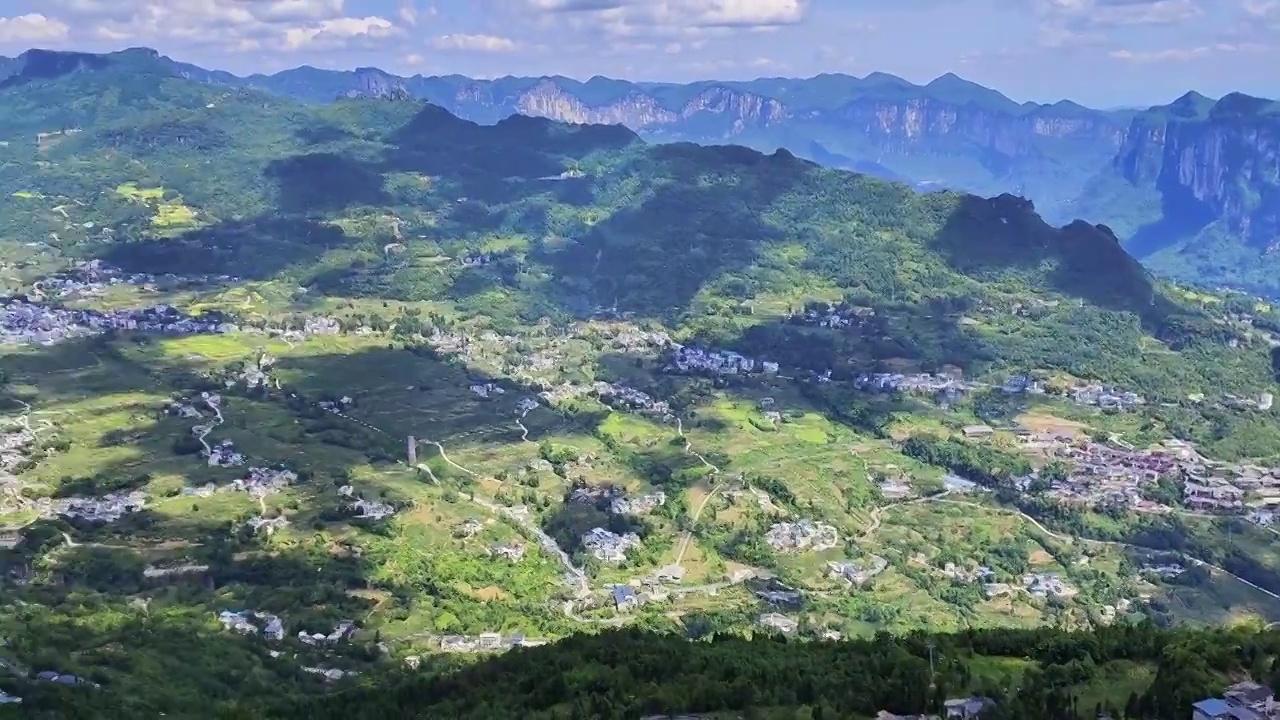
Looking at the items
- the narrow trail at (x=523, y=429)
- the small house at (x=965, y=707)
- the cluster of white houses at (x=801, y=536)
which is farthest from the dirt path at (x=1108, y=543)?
the small house at (x=965, y=707)

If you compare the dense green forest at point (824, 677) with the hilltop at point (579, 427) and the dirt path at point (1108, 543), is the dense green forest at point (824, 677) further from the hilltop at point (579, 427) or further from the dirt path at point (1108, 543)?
the dirt path at point (1108, 543)

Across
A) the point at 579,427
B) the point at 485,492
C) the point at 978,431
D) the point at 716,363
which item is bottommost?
the point at 485,492

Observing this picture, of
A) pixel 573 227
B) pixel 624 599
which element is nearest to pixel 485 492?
pixel 624 599

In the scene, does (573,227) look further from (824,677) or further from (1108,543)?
(824,677)

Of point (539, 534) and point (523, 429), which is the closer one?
point (539, 534)

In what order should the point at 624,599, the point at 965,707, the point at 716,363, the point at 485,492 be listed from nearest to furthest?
the point at 965,707 → the point at 624,599 → the point at 485,492 → the point at 716,363

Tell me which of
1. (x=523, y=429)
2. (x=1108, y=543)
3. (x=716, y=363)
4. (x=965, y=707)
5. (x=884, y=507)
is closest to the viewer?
(x=965, y=707)

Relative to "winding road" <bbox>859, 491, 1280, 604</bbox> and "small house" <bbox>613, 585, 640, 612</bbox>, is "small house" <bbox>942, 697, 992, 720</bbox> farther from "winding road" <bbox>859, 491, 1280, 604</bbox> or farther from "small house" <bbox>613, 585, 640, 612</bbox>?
"winding road" <bbox>859, 491, 1280, 604</bbox>

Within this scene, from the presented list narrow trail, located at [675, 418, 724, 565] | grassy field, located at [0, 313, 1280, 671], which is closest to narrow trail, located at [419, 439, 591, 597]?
grassy field, located at [0, 313, 1280, 671]
